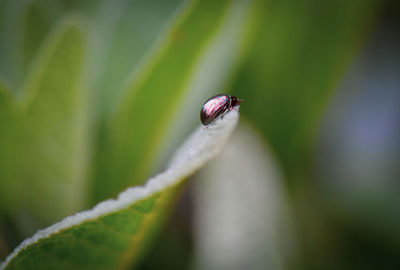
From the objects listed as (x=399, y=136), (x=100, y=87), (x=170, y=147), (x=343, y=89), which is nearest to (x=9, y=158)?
(x=100, y=87)

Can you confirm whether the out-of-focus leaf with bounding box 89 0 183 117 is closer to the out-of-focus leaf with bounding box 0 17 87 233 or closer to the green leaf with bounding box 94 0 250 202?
the green leaf with bounding box 94 0 250 202

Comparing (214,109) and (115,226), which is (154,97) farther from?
(115,226)

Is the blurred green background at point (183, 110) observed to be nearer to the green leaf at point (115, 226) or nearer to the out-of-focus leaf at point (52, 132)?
the out-of-focus leaf at point (52, 132)

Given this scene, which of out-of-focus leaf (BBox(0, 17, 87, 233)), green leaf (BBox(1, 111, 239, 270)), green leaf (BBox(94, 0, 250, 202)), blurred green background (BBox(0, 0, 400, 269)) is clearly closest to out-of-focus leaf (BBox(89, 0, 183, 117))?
blurred green background (BBox(0, 0, 400, 269))

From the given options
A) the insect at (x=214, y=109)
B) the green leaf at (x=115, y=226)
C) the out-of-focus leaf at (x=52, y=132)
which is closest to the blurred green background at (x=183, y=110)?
the out-of-focus leaf at (x=52, y=132)

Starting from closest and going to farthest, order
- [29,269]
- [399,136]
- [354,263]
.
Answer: [29,269]
[354,263]
[399,136]

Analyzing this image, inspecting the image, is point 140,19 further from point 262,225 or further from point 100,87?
point 262,225

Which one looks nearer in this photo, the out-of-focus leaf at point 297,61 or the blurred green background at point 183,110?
the blurred green background at point 183,110

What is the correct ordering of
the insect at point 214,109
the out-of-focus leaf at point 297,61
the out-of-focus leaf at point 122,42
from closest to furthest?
1. the insect at point 214,109
2. the out-of-focus leaf at point 122,42
3. the out-of-focus leaf at point 297,61

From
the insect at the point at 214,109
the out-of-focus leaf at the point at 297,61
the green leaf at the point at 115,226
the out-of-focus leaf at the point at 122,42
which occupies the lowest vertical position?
the green leaf at the point at 115,226
